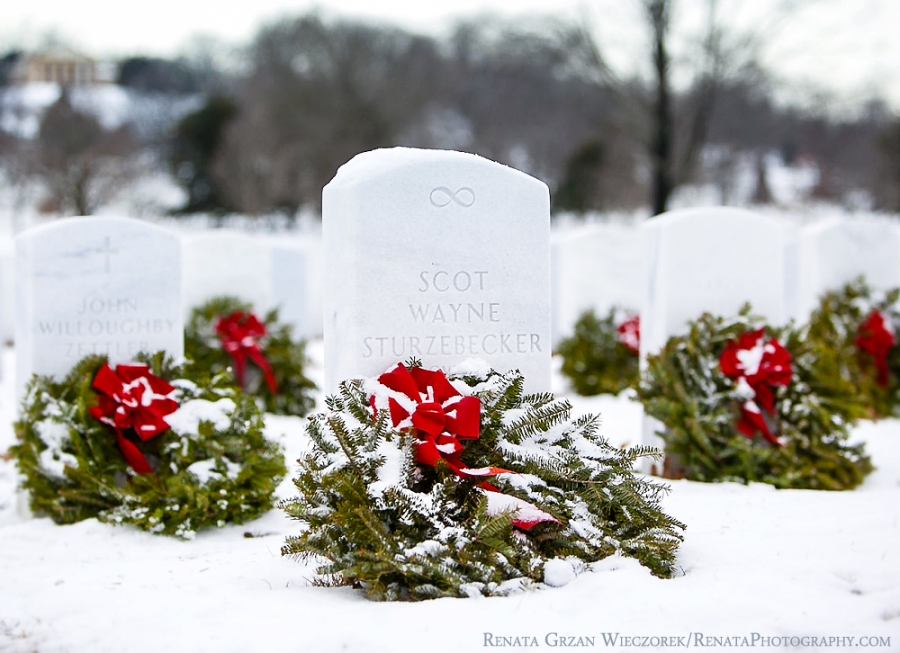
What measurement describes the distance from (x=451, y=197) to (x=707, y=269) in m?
2.49

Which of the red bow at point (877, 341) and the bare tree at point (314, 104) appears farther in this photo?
the bare tree at point (314, 104)

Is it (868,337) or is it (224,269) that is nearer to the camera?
(868,337)

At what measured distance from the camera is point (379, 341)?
3.41 m

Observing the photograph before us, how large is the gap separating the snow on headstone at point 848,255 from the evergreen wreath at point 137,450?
5099 mm

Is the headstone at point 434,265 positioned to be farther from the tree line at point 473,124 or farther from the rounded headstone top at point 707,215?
the tree line at point 473,124

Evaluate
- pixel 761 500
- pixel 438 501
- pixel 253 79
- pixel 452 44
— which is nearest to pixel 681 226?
pixel 761 500

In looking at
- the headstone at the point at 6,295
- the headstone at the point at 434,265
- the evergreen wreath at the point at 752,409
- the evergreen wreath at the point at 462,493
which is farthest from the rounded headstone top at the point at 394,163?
the headstone at the point at 6,295

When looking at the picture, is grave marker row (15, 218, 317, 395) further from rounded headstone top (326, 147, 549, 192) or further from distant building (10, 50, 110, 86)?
distant building (10, 50, 110, 86)

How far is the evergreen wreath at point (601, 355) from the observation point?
26.8ft

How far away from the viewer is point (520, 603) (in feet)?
8.67

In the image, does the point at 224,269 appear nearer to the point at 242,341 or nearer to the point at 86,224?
the point at 242,341

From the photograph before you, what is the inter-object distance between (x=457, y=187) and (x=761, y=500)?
1.99 metres

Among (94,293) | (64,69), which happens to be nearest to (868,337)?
(94,293)

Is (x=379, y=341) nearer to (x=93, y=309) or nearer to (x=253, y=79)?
(x=93, y=309)
